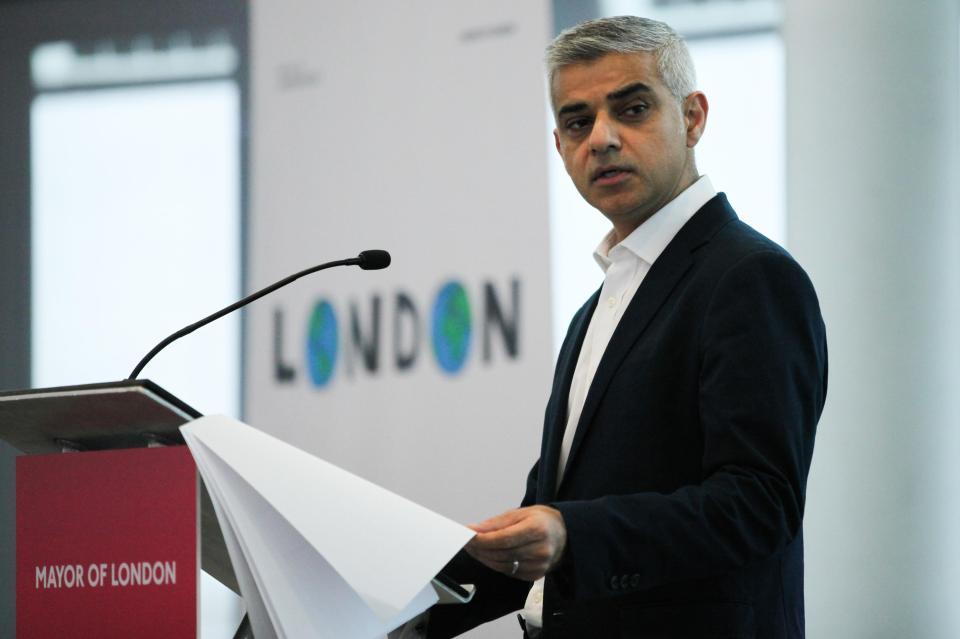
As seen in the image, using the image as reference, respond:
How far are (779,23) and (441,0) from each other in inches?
47.1

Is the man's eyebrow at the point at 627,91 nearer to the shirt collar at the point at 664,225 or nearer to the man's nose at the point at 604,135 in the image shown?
the man's nose at the point at 604,135

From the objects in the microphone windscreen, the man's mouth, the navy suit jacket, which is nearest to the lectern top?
the navy suit jacket

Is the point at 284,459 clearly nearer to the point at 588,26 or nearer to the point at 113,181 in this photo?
the point at 588,26

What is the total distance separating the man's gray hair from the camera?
168cm

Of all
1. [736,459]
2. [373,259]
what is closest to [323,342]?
→ [373,259]

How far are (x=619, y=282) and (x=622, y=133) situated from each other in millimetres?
220

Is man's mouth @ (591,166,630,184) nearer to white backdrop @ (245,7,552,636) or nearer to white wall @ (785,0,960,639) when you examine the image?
white wall @ (785,0,960,639)

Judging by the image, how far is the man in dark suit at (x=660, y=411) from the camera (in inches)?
50.6

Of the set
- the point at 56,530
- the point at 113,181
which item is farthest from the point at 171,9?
the point at 56,530

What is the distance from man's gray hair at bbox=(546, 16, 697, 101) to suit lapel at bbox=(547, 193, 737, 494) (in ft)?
0.80

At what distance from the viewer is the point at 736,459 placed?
4.37ft

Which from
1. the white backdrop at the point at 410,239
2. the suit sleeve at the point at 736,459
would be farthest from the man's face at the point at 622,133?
the white backdrop at the point at 410,239

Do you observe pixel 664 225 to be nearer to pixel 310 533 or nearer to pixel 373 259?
pixel 373 259

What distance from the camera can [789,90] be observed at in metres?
3.51
